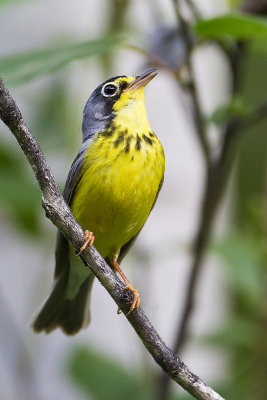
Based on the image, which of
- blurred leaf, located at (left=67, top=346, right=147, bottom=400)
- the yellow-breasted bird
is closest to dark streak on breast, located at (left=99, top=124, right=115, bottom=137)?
the yellow-breasted bird

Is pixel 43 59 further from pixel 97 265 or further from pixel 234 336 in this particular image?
pixel 234 336

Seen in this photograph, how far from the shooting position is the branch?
6.39 ft

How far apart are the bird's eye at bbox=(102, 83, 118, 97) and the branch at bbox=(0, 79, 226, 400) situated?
98cm

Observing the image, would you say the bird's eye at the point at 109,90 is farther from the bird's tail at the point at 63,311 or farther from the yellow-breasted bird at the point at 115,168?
the bird's tail at the point at 63,311

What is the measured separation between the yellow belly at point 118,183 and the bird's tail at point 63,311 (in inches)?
21.4

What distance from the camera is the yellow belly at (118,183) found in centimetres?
278

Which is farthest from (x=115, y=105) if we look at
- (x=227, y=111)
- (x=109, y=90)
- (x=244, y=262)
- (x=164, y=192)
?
(x=164, y=192)

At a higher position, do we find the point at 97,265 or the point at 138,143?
the point at 138,143

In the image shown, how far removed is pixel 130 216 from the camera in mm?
2811

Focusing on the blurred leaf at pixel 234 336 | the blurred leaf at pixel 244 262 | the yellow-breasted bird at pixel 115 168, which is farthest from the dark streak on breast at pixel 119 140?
the blurred leaf at pixel 234 336

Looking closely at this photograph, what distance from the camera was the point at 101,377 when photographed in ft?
14.0

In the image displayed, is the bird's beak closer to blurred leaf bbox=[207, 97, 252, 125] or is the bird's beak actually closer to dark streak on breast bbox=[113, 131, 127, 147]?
dark streak on breast bbox=[113, 131, 127, 147]

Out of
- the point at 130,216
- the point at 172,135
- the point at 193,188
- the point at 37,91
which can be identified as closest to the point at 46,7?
the point at 172,135

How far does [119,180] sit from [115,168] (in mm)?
60
